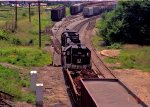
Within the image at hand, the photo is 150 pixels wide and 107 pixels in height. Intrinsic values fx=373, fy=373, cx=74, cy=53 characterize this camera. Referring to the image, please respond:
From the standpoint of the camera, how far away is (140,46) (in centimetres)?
4644

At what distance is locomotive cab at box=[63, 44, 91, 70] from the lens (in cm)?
2761

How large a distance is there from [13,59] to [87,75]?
519 inches

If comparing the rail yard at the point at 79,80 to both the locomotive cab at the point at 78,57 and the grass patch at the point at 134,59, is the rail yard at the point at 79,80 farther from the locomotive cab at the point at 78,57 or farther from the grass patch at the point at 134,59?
the grass patch at the point at 134,59

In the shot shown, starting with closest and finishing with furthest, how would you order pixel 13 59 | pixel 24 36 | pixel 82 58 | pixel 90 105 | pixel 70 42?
pixel 90 105 < pixel 82 58 < pixel 70 42 < pixel 13 59 < pixel 24 36

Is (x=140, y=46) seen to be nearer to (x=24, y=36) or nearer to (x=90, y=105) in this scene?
(x=24, y=36)

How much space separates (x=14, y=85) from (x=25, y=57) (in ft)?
47.1

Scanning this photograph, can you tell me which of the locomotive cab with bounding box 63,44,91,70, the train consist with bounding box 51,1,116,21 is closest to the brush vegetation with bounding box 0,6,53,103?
the train consist with bounding box 51,1,116,21

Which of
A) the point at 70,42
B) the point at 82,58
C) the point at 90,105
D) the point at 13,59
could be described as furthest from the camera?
the point at 13,59

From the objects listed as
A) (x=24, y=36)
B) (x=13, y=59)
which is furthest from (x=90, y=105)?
(x=24, y=36)

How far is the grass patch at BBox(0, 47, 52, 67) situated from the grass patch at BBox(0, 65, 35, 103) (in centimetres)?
666

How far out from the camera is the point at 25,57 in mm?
37938

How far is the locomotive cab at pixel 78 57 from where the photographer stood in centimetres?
2761

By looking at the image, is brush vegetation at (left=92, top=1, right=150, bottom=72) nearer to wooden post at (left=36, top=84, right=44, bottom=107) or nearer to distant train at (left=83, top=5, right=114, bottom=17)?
wooden post at (left=36, top=84, right=44, bottom=107)

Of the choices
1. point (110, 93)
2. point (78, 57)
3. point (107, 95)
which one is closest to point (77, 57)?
point (78, 57)
